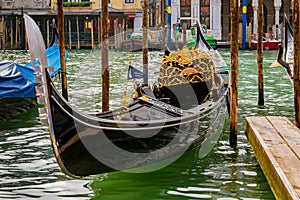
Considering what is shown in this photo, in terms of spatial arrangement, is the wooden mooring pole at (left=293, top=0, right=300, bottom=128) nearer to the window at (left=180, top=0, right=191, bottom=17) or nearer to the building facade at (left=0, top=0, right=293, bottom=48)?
the building facade at (left=0, top=0, right=293, bottom=48)

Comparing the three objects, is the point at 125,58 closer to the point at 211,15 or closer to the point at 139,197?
the point at 211,15

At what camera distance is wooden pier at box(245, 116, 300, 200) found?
3285 millimetres

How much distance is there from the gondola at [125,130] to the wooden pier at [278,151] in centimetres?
45

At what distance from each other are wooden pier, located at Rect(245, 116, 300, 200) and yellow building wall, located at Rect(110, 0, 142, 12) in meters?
17.7

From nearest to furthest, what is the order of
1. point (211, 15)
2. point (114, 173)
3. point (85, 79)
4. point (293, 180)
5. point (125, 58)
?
point (293, 180), point (114, 173), point (85, 79), point (125, 58), point (211, 15)

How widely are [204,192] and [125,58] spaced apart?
11807 mm

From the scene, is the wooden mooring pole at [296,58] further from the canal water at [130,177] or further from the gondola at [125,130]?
the gondola at [125,130]

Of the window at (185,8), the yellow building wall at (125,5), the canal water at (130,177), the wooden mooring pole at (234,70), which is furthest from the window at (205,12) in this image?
the wooden mooring pole at (234,70)

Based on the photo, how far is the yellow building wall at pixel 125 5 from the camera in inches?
883

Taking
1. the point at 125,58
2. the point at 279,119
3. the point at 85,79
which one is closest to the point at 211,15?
the point at 125,58

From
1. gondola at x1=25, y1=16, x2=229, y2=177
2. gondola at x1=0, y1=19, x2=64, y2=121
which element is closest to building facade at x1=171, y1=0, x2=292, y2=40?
gondola at x1=0, y1=19, x2=64, y2=121

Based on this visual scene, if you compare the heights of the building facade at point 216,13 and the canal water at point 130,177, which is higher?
the building facade at point 216,13

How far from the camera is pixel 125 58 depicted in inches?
612

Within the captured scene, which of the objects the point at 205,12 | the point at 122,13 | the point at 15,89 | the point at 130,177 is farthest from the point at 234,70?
the point at 122,13
